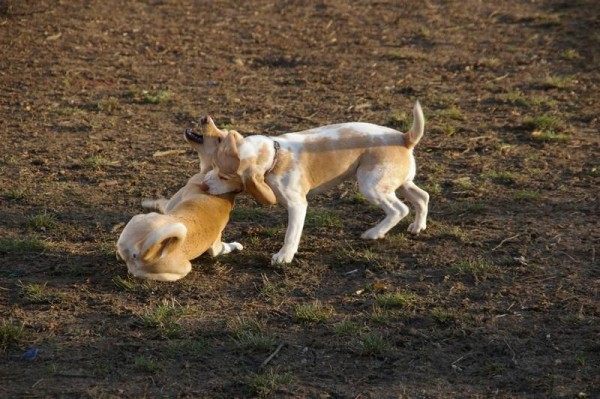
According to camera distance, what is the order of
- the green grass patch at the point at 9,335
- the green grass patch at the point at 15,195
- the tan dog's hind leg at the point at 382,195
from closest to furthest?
the green grass patch at the point at 9,335 < the tan dog's hind leg at the point at 382,195 < the green grass patch at the point at 15,195

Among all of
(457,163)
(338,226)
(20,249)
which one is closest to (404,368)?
(338,226)

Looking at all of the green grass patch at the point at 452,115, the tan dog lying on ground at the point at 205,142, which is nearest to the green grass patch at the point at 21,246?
the tan dog lying on ground at the point at 205,142

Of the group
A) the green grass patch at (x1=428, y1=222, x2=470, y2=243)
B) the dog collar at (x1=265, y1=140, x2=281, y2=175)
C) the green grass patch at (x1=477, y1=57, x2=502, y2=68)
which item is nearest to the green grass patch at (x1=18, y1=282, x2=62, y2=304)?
the dog collar at (x1=265, y1=140, x2=281, y2=175)

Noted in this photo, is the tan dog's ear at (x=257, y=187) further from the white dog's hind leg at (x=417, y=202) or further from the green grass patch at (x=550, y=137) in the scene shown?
the green grass patch at (x=550, y=137)

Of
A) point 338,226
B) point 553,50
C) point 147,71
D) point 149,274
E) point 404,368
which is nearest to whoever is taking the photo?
point 404,368

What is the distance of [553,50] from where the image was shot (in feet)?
A: 40.7

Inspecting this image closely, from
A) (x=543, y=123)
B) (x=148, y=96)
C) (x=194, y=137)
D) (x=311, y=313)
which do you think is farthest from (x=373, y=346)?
(x=148, y=96)

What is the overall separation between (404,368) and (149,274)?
183 centimetres

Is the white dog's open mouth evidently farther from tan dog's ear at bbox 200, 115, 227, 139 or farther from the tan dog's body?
the tan dog's body

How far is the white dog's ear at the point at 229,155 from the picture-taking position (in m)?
6.26

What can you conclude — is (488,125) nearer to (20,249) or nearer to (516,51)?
(516,51)

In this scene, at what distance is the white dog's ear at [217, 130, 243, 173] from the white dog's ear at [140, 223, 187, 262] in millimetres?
608

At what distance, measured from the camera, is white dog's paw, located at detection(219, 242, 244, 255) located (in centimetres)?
655

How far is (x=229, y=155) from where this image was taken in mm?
6258
